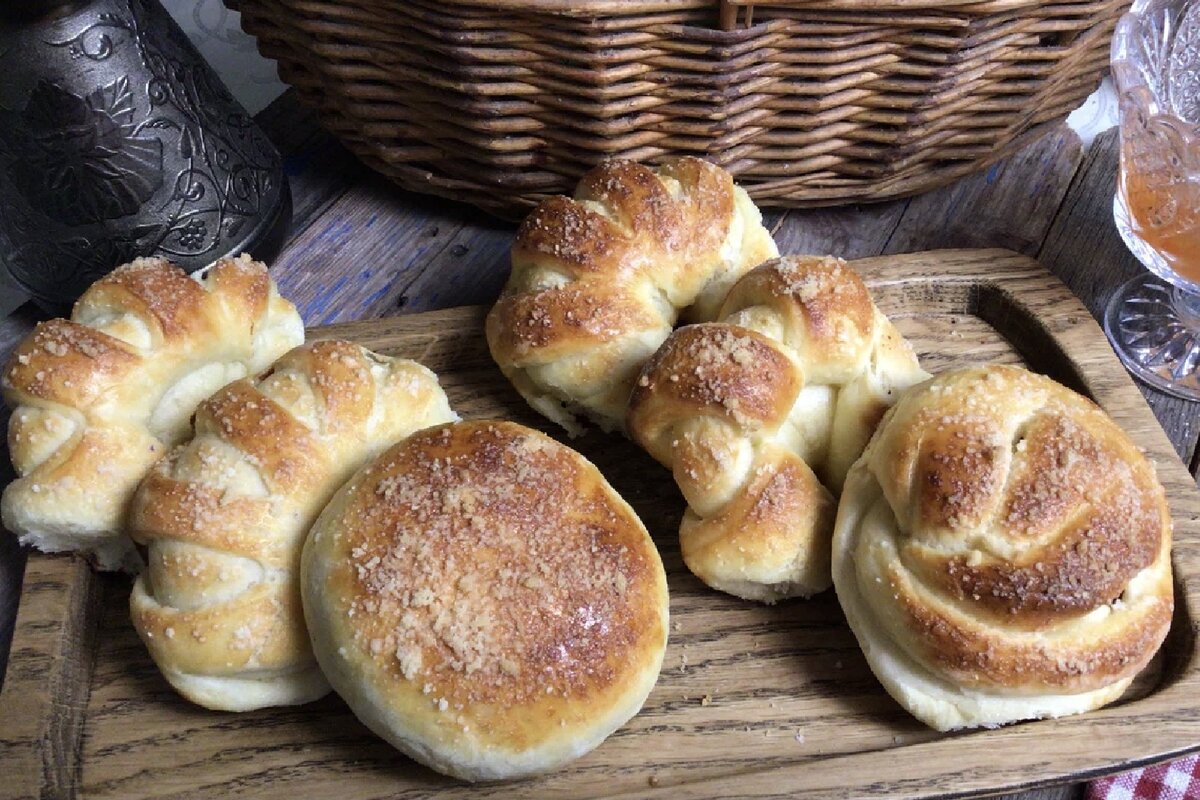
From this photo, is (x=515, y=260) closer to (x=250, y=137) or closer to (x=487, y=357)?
(x=487, y=357)

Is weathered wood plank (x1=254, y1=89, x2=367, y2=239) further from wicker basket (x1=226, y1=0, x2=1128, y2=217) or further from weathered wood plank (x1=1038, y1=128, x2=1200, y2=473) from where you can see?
weathered wood plank (x1=1038, y1=128, x2=1200, y2=473)

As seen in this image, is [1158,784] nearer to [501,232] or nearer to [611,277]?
[611,277]

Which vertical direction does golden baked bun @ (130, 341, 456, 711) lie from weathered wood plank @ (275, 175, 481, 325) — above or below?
above

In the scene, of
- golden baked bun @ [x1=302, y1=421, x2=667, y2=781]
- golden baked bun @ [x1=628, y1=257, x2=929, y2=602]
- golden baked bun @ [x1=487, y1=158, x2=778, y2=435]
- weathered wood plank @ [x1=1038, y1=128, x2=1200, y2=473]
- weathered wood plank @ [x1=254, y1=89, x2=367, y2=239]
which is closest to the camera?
golden baked bun @ [x1=302, y1=421, x2=667, y2=781]

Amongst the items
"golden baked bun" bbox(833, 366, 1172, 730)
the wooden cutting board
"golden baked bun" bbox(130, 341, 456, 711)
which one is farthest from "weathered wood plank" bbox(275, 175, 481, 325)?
"golden baked bun" bbox(833, 366, 1172, 730)

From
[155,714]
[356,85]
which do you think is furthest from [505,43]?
[155,714]

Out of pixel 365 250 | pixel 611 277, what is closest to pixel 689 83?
pixel 611 277
